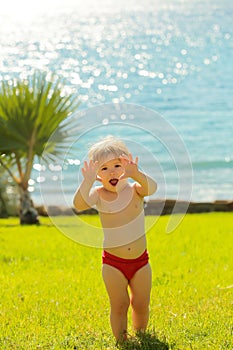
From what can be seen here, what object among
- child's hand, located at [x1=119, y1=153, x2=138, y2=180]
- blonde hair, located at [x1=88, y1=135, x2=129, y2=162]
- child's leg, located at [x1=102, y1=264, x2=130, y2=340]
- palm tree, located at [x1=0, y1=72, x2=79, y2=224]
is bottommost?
child's leg, located at [x1=102, y1=264, x2=130, y2=340]

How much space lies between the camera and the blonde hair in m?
4.38

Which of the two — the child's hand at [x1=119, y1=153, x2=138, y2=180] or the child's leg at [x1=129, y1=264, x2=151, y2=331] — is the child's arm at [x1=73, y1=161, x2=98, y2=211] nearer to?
the child's hand at [x1=119, y1=153, x2=138, y2=180]

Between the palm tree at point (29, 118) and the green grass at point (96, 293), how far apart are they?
1.99 meters

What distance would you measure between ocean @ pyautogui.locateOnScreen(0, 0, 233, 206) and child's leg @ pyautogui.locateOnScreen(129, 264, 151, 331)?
533 millimetres

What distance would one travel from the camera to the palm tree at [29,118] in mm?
12664

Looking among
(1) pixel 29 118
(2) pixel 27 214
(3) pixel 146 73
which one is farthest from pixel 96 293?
(3) pixel 146 73

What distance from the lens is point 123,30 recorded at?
45.3 meters

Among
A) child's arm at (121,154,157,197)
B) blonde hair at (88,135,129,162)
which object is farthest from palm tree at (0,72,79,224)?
child's arm at (121,154,157,197)

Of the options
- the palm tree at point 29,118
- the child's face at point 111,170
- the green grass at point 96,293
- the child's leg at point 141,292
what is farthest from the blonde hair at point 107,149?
the palm tree at point 29,118

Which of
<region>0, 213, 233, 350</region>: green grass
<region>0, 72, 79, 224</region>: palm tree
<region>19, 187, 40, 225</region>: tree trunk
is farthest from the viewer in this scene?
<region>19, 187, 40, 225</region>: tree trunk

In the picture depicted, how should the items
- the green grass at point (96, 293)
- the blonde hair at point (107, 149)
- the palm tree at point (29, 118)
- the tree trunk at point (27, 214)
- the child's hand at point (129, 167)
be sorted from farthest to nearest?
the tree trunk at point (27, 214), the palm tree at point (29, 118), the green grass at point (96, 293), the blonde hair at point (107, 149), the child's hand at point (129, 167)

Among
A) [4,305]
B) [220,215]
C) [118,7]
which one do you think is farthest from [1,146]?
[118,7]

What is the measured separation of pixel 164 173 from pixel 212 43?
37.5m

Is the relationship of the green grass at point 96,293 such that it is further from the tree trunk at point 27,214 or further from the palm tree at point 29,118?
the palm tree at point 29,118
